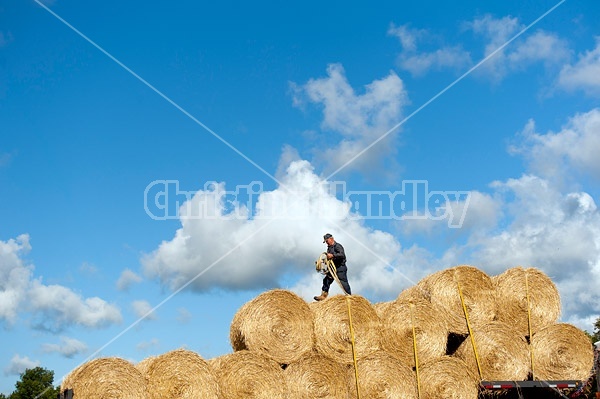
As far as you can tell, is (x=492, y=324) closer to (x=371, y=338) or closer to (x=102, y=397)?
(x=371, y=338)

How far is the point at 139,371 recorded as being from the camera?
9.29 m

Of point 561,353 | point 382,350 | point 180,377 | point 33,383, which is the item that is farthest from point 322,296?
point 33,383

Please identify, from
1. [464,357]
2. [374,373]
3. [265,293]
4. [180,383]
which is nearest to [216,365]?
[180,383]

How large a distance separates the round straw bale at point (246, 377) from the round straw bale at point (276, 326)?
30 centimetres

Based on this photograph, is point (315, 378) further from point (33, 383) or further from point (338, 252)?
point (33, 383)

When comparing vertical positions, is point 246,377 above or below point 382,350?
below

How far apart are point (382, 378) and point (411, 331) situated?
3.10 ft

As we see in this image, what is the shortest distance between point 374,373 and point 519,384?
238 centimetres

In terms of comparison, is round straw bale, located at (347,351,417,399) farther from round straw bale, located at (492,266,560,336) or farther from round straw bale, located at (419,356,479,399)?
round straw bale, located at (492,266,560,336)

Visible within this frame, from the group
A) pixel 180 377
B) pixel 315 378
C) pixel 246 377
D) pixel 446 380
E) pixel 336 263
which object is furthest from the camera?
pixel 336 263

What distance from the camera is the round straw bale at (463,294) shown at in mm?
11523

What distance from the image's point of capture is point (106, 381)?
899cm

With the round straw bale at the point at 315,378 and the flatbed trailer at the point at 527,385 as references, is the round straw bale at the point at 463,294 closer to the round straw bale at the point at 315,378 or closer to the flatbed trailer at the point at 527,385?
the flatbed trailer at the point at 527,385

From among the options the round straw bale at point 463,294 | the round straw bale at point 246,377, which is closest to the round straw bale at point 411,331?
the round straw bale at point 463,294
